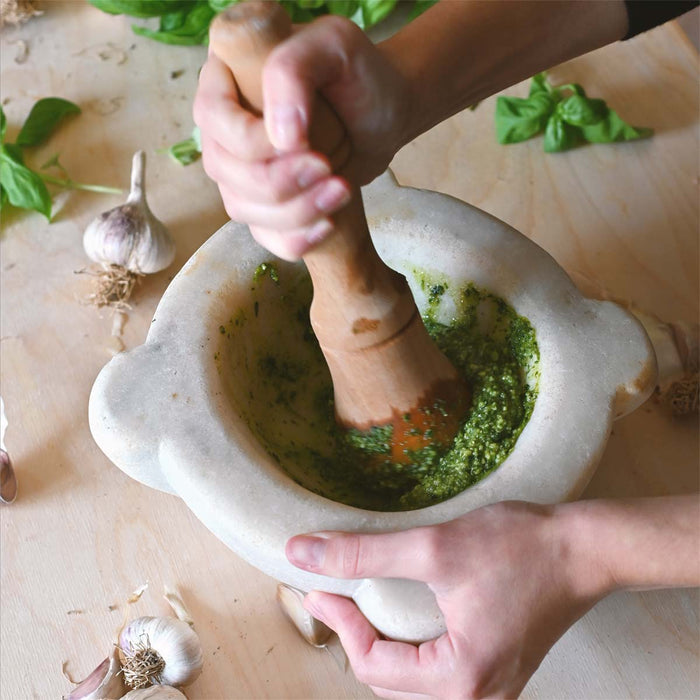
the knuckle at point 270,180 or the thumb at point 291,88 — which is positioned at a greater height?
the thumb at point 291,88

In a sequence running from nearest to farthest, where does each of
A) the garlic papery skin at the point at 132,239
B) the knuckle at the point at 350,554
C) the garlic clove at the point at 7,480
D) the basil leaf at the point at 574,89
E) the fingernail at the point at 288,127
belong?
the fingernail at the point at 288,127 → the knuckle at the point at 350,554 → the garlic clove at the point at 7,480 → the garlic papery skin at the point at 132,239 → the basil leaf at the point at 574,89

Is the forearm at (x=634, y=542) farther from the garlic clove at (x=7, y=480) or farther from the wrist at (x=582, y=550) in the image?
the garlic clove at (x=7, y=480)

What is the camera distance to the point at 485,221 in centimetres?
92

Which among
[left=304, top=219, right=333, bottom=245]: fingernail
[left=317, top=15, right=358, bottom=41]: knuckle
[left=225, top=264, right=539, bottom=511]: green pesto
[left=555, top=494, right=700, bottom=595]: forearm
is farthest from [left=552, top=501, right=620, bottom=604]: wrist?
[left=317, top=15, right=358, bottom=41]: knuckle

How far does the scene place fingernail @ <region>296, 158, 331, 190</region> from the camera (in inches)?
23.7

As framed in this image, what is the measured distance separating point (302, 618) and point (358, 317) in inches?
13.8

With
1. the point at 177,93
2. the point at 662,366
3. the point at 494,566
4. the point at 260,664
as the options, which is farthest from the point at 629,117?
the point at 260,664

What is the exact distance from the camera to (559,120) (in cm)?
125

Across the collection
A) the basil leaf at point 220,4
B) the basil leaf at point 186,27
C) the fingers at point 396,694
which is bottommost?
the fingers at point 396,694

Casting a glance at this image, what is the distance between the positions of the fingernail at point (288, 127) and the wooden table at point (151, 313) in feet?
1.85

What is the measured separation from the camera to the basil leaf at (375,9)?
1.33 metres

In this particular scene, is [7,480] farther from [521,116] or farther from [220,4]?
[521,116]

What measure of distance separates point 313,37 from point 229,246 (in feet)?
1.09

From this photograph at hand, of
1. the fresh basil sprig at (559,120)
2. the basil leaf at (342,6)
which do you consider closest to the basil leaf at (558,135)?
the fresh basil sprig at (559,120)
